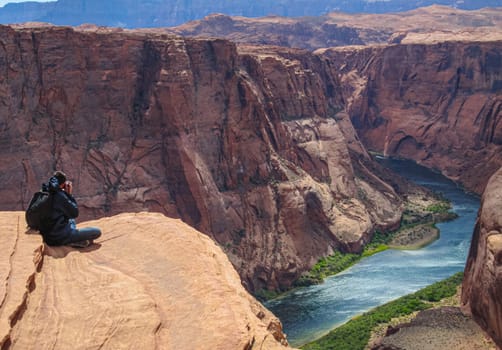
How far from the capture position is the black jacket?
1502 cm

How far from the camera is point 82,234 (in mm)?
15422

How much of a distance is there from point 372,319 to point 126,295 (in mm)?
29464

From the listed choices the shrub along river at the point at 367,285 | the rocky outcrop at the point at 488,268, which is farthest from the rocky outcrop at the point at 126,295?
the shrub along river at the point at 367,285

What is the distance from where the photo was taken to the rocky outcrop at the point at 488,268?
2766cm

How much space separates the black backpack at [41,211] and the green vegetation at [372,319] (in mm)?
23687

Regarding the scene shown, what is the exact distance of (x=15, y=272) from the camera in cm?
1281

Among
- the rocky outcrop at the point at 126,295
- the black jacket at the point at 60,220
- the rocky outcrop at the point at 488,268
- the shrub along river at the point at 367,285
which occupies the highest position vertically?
the black jacket at the point at 60,220

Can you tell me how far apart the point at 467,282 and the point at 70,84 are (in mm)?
30720

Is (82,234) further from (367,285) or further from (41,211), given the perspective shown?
(367,285)

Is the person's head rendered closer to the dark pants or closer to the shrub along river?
the dark pants

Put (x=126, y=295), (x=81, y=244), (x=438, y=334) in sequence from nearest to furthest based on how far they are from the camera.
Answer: (x=126, y=295) < (x=81, y=244) < (x=438, y=334)

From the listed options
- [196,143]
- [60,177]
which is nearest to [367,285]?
[196,143]

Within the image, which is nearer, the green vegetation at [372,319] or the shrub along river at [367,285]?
the green vegetation at [372,319]

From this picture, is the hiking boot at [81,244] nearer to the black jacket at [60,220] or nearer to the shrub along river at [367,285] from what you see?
the black jacket at [60,220]
